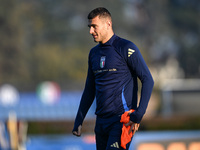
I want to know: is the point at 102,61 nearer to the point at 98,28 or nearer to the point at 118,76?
the point at 118,76

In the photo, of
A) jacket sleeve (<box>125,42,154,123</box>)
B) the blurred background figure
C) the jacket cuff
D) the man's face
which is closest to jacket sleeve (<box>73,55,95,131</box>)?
→ the man's face

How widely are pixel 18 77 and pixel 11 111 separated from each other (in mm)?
21228

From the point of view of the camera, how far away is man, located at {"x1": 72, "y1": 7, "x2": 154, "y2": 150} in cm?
506

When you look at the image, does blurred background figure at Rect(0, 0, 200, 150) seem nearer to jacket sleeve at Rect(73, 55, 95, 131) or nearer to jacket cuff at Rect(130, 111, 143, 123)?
jacket sleeve at Rect(73, 55, 95, 131)

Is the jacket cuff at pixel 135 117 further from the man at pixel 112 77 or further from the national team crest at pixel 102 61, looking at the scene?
the national team crest at pixel 102 61

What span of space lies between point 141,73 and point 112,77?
0.33 m

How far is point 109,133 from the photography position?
203 inches

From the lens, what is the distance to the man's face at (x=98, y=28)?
518 centimetres

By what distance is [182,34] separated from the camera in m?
52.5

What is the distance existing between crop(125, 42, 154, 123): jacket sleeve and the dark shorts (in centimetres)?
25

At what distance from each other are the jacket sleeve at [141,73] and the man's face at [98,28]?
307mm

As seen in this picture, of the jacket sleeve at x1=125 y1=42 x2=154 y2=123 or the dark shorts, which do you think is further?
the dark shorts

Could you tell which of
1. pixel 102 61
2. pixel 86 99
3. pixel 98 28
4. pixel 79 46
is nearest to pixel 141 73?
pixel 102 61

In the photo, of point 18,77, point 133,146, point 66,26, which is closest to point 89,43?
point 66,26
